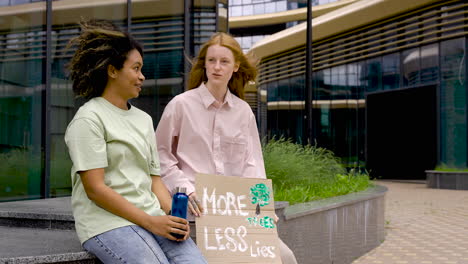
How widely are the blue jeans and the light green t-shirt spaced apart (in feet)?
0.11

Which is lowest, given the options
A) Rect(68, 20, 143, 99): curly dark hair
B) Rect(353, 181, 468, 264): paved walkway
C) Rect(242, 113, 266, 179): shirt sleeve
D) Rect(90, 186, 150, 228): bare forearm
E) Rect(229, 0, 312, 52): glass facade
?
Rect(353, 181, 468, 264): paved walkway

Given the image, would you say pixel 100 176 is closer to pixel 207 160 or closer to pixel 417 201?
pixel 207 160

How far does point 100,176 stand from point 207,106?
1.14 m

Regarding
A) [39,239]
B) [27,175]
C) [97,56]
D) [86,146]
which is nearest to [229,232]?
[86,146]

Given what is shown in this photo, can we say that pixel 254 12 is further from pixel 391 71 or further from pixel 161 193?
pixel 161 193

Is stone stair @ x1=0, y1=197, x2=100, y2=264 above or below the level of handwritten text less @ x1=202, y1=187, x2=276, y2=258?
below

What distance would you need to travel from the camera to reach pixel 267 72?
1363 inches

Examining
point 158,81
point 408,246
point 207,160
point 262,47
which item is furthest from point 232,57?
point 262,47

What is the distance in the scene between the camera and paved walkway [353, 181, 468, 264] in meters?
7.16

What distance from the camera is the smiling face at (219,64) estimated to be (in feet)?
11.7

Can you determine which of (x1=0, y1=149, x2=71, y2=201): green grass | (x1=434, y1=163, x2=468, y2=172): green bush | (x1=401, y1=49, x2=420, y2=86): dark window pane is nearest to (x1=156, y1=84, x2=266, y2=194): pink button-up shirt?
(x1=0, y1=149, x2=71, y2=201): green grass

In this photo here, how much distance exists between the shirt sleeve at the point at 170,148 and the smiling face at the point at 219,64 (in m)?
0.30

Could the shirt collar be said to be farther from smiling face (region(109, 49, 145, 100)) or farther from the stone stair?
the stone stair

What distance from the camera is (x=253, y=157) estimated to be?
3.72m
